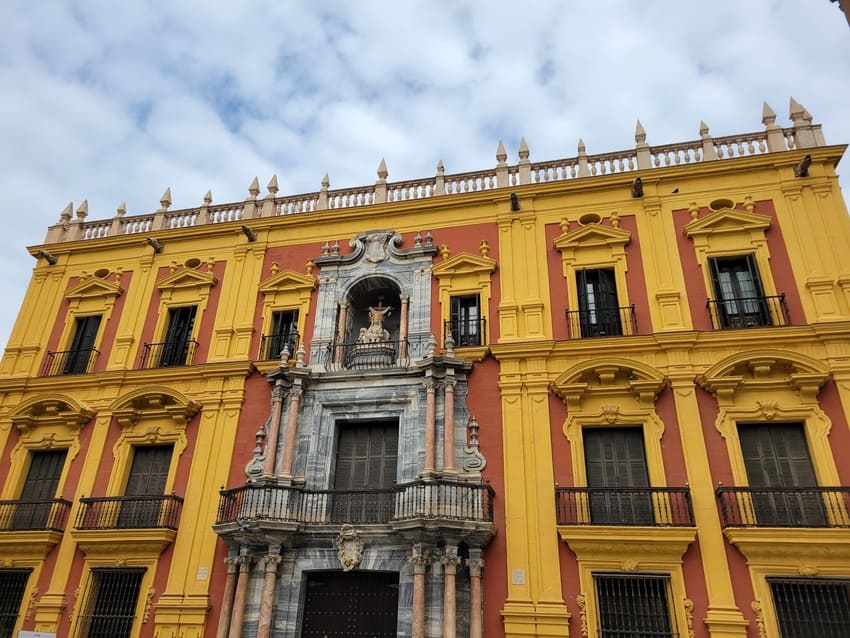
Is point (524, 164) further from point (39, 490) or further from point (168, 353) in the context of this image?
point (39, 490)

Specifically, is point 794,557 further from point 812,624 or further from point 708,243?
point 708,243

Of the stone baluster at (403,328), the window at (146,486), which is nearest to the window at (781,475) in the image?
the stone baluster at (403,328)

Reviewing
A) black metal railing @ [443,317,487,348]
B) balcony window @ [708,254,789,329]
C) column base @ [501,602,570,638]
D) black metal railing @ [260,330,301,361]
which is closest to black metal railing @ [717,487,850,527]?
column base @ [501,602,570,638]

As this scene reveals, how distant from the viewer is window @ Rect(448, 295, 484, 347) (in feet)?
50.5

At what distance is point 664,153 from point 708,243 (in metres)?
2.87

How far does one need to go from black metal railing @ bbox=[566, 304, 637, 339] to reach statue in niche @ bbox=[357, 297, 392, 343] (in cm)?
446

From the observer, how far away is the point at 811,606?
11.2m

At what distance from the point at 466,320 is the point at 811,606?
8742 millimetres

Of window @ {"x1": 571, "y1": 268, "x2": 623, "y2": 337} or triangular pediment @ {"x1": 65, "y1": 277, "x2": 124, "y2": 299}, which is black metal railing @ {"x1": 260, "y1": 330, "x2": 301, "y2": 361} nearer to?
triangular pediment @ {"x1": 65, "y1": 277, "x2": 124, "y2": 299}

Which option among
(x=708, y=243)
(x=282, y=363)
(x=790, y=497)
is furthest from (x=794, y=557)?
(x=282, y=363)

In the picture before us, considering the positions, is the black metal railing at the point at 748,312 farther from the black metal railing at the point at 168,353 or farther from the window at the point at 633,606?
the black metal railing at the point at 168,353

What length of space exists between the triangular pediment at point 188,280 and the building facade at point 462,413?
0.08m

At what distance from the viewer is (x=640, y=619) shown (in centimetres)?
1170

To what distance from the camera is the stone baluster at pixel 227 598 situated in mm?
12938
